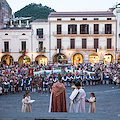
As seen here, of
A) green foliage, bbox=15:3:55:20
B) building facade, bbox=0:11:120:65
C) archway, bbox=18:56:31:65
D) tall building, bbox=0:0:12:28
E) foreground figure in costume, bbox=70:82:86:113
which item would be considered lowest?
foreground figure in costume, bbox=70:82:86:113

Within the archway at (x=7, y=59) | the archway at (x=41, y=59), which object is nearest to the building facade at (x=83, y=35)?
the archway at (x=41, y=59)

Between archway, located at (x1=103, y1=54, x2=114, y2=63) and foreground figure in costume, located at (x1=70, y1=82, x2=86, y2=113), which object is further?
archway, located at (x1=103, y1=54, x2=114, y2=63)

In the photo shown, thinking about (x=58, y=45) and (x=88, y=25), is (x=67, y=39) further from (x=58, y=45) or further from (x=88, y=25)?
(x=88, y=25)

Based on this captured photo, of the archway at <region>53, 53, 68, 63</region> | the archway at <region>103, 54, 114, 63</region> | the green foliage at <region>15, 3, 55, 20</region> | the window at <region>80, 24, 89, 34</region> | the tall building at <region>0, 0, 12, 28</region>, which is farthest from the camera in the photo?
the green foliage at <region>15, 3, 55, 20</region>

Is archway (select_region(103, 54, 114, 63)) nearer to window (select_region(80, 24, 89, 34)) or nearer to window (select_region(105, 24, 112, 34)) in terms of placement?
window (select_region(105, 24, 112, 34))

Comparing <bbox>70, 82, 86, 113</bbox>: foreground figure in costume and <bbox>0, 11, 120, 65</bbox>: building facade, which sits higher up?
<bbox>0, 11, 120, 65</bbox>: building facade

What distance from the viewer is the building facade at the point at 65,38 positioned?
35.8 metres

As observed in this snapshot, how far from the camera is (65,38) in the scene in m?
36.1

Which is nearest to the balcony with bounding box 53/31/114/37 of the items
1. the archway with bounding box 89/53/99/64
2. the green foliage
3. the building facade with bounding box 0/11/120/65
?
the building facade with bounding box 0/11/120/65

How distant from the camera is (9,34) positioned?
3619 centimetres

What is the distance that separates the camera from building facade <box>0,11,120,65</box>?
117ft

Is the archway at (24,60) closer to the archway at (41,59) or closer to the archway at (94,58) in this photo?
the archway at (41,59)

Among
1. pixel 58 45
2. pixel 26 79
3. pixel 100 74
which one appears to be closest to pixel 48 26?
pixel 58 45

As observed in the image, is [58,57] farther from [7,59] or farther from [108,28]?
[108,28]
